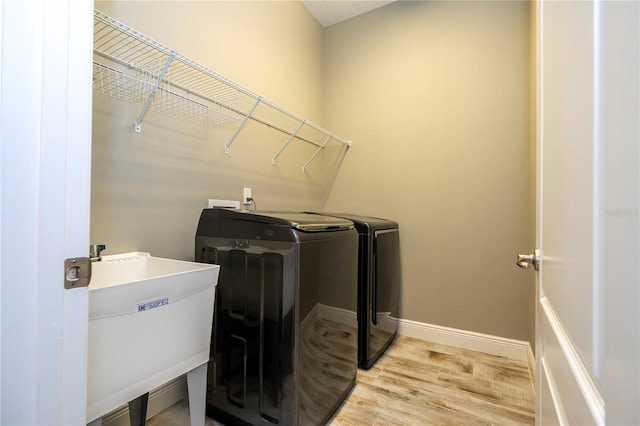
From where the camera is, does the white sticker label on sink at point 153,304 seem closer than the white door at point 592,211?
No

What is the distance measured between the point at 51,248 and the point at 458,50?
107 inches

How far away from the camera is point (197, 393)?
42.8 inches

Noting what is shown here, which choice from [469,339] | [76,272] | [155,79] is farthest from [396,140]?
[76,272]

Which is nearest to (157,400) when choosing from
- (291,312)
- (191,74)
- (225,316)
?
(225,316)

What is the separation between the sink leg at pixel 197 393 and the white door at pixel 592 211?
1.11 meters

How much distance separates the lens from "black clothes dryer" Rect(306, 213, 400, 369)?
6.06ft

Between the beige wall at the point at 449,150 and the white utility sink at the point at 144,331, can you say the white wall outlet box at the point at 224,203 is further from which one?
the beige wall at the point at 449,150

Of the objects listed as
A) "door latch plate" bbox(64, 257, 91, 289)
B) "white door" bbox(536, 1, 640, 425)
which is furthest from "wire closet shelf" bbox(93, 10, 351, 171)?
"white door" bbox(536, 1, 640, 425)

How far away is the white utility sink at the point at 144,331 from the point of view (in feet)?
2.47

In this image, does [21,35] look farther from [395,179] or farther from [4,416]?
[395,179]

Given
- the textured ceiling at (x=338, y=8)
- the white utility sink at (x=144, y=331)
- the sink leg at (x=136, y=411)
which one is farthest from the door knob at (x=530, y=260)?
the textured ceiling at (x=338, y=8)

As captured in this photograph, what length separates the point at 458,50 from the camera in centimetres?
225

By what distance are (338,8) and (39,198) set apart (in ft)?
9.40

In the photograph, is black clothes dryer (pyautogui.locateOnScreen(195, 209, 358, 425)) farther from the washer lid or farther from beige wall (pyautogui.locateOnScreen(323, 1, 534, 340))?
beige wall (pyautogui.locateOnScreen(323, 1, 534, 340))
